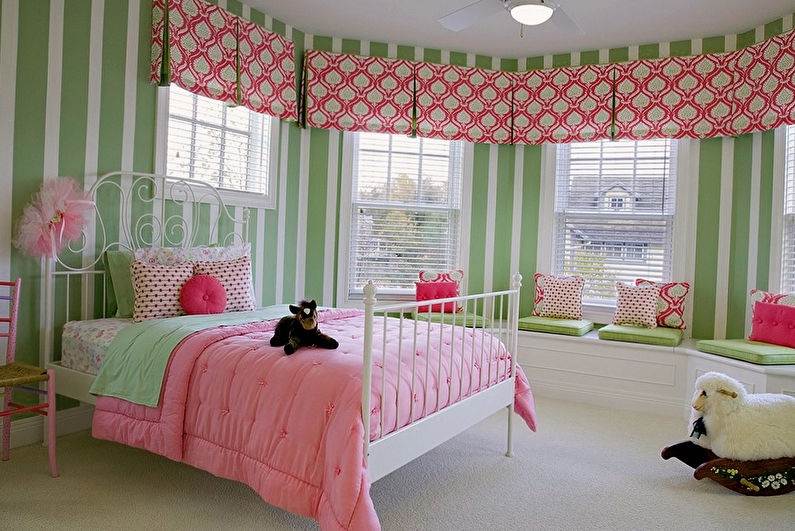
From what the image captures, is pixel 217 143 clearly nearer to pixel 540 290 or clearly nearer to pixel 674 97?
pixel 540 290

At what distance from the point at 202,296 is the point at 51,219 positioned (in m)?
0.81

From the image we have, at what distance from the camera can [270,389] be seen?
7.43 feet

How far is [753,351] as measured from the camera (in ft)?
11.7

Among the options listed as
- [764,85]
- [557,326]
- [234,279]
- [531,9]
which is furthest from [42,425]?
[764,85]

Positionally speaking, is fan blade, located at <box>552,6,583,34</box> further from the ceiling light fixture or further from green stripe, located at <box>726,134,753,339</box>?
green stripe, located at <box>726,134,753,339</box>

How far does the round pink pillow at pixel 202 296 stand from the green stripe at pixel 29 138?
2.50 ft

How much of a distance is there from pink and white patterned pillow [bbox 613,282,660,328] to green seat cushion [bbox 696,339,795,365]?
21.3 inches

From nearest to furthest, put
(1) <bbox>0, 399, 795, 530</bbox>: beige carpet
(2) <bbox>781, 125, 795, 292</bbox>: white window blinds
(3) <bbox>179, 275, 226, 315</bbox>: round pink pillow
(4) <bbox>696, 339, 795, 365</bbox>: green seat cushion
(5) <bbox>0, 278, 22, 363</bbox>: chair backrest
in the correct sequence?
(1) <bbox>0, 399, 795, 530</bbox>: beige carpet, (5) <bbox>0, 278, 22, 363</bbox>: chair backrest, (3) <bbox>179, 275, 226, 315</bbox>: round pink pillow, (4) <bbox>696, 339, 795, 365</bbox>: green seat cushion, (2) <bbox>781, 125, 795, 292</bbox>: white window blinds

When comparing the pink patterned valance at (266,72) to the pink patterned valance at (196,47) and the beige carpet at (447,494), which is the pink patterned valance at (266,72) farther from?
the beige carpet at (447,494)

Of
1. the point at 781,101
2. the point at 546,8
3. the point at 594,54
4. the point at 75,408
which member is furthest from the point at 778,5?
the point at 75,408

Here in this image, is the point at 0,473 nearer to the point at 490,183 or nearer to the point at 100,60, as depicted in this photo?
the point at 100,60

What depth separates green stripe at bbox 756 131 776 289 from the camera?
4.23 m

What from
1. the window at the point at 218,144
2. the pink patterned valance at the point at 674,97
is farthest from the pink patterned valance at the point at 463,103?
the window at the point at 218,144

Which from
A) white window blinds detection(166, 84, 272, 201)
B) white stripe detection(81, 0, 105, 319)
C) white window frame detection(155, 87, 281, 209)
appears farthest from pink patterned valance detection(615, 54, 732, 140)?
white stripe detection(81, 0, 105, 319)
